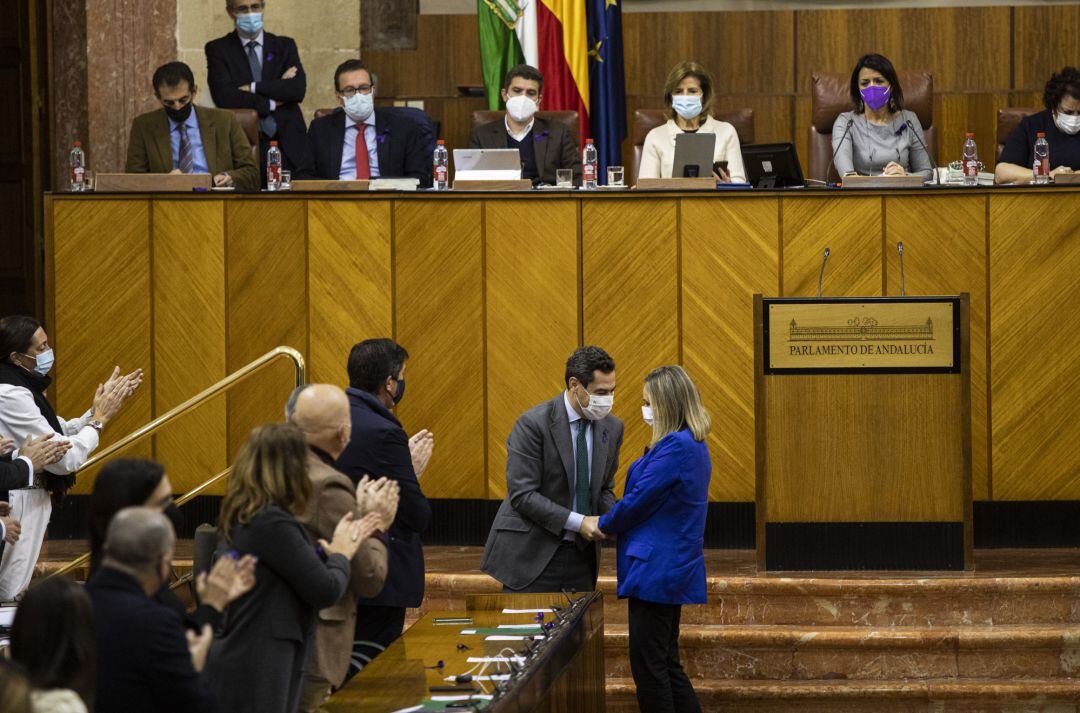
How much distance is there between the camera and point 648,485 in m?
5.41

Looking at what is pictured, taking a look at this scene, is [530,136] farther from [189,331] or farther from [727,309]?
[189,331]

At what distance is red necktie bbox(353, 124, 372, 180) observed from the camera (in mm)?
8289

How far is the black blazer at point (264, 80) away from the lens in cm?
912

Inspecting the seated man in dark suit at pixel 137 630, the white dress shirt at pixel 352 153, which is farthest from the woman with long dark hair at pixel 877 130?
the seated man in dark suit at pixel 137 630

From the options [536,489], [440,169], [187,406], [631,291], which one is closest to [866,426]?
[631,291]

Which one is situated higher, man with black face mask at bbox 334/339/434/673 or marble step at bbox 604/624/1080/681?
man with black face mask at bbox 334/339/434/673

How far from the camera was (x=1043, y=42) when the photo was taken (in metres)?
9.91

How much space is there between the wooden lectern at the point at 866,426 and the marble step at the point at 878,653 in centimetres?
42

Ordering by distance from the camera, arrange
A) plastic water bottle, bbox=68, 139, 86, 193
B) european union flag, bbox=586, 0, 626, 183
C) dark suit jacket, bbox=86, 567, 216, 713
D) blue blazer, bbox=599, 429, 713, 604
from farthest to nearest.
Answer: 1. european union flag, bbox=586, 0, 626, 183
2. plastic water bottle, bbox=68, 139, 86, 193
3. blue blazer, bbox=599, 429, 713, 604
4. dark suit jacket, bbox=86, 567, 216, 713

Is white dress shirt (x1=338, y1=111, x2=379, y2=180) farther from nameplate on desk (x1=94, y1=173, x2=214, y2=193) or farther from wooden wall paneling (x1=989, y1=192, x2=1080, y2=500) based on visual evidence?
wooden wall paneling (x1=989, y1=192, x2=1080, y2=500)

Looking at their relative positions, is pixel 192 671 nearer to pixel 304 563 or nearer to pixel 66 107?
pixel 304 563

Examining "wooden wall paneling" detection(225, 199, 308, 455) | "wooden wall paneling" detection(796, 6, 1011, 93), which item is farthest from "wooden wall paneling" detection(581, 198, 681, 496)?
"wooden wall paneling" detection(796, 6, 1011, 93)

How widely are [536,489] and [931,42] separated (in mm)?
5416

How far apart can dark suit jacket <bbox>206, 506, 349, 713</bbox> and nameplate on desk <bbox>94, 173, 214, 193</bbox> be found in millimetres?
4012
